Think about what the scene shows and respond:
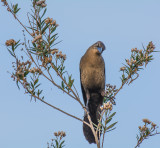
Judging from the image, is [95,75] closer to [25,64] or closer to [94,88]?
[94,88]

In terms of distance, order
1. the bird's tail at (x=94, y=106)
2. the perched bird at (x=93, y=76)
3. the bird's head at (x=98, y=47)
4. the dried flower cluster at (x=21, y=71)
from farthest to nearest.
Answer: the bird's tail at (x=94, y=106) < the perched bird at (x=93, y=76) < the bird's head at (x=98, y=47) < the dried flower cluster at (x=21, y=71)

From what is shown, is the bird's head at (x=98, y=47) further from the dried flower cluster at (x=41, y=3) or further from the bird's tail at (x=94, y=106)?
the dried flower cluster at (x=41, y=3)

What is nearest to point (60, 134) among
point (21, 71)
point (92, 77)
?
point (21, 71)

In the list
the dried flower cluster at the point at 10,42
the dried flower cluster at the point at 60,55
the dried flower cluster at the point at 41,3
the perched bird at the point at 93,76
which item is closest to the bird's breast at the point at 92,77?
the perched bird at the point at 93,76

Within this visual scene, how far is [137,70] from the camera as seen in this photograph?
13.5 ft

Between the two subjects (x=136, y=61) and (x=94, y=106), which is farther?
(x=94, y=106)

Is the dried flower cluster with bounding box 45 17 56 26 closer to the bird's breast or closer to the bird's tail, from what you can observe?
the bird's breast

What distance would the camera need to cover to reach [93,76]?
21.0 feet

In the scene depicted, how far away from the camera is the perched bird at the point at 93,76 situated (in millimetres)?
6355

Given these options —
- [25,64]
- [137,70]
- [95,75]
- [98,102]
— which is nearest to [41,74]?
[25,64]

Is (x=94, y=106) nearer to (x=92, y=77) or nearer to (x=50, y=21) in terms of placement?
(x=92, y=77)

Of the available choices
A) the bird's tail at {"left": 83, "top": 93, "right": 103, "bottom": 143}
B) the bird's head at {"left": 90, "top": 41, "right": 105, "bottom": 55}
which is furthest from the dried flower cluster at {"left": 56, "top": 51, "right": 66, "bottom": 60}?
the bird's tail at {"left": 83, "top": 93, "right": 103, "bottom": 143}

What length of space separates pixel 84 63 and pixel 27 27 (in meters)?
2.69

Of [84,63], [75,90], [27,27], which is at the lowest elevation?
[75,90]
